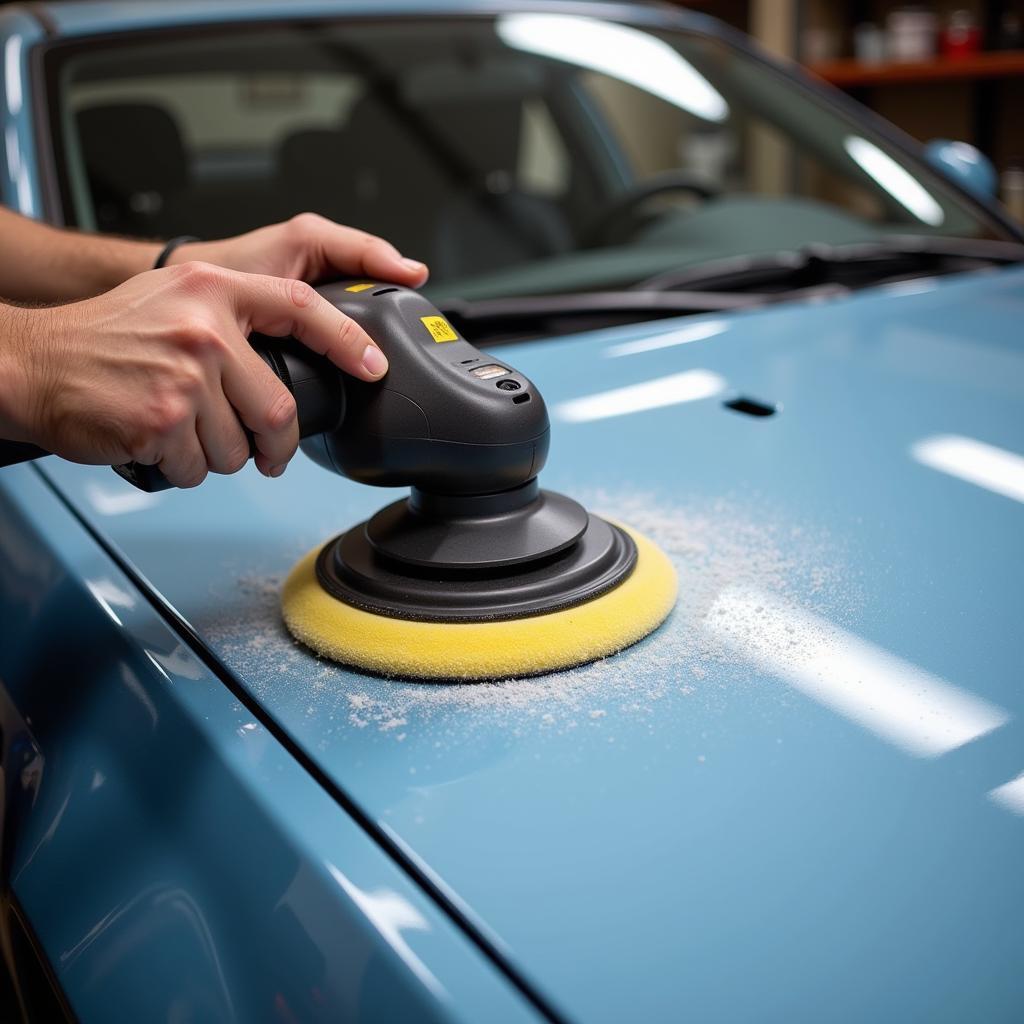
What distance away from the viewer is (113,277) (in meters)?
1.19

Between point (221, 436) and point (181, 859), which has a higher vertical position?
point (221, 436)

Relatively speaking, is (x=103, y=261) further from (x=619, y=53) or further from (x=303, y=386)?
(x=619, y=53)

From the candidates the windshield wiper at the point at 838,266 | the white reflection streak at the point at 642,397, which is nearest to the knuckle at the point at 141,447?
the white reflection streak at the point at 642,397

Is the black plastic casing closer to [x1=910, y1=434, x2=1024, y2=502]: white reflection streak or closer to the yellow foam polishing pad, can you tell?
the yellow foam polishing pad

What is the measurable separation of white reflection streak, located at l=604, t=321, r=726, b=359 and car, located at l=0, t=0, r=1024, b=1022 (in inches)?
0.5

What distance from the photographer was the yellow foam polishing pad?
2.28 feet

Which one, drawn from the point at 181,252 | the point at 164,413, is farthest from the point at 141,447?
the point at 181,252

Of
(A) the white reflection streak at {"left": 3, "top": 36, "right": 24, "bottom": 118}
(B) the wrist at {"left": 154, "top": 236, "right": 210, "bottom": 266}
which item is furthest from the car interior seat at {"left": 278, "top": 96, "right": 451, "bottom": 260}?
(B) the wrist at {"left": 154, "top": 236, "right": 210, "bottom": 266}

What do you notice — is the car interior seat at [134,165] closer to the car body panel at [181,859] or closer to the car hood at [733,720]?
the car hood at [733,720]

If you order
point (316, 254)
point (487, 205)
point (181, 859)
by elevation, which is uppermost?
point (316, 254)

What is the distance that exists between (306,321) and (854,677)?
39cm

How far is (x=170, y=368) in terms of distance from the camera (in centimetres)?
71

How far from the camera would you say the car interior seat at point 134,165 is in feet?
5.09

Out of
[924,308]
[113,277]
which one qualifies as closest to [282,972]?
[113,277]
